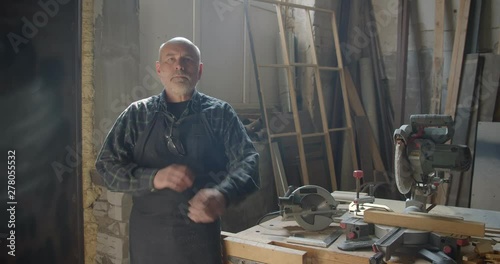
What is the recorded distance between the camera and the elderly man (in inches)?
58.5

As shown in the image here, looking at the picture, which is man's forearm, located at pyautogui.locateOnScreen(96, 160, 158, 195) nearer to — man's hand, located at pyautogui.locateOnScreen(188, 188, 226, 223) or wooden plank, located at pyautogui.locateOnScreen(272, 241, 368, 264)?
man's hand, located at pyautogui.locateOnScreen(188, 188, 226, 223)

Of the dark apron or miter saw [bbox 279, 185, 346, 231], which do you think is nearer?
the dark apron

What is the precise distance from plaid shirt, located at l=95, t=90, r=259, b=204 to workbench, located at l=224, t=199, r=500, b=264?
0.58 feet

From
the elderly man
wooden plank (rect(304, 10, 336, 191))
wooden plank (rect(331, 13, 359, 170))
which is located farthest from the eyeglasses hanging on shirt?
wooden plank (rect(331, 13, 359, 170))

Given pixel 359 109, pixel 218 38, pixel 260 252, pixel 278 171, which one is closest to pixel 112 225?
pixel 260 252

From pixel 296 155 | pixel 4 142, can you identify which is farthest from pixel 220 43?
pixel 4 142

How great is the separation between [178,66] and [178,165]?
0.41m

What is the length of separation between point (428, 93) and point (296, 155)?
1.42m

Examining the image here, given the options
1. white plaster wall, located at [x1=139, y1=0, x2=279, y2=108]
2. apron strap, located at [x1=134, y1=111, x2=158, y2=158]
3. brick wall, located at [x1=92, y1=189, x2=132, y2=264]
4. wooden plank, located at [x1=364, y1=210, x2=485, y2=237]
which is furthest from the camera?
white plaster wall, located at [x1=139, y1=0, x2=279, y2=108]

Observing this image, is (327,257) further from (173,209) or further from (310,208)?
(173,209)

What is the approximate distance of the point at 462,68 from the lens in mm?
3496

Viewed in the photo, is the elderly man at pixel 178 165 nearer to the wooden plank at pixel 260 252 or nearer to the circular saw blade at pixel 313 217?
the wooden plank at pixel 260 252

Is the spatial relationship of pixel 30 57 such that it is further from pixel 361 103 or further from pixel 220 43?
pixel 361 103

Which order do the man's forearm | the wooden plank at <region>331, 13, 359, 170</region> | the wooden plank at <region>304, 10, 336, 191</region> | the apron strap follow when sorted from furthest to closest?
the wooden plank at <region>331, 13, 359, 170</region>
the wooden plank at <region>304, 10, 336, 191</region>
the apron strap
the man's forearm
